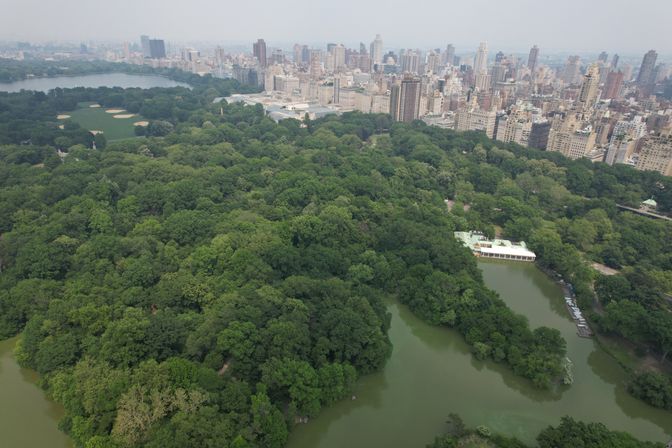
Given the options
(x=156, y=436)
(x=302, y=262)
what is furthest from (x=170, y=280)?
(x=156, y=436)

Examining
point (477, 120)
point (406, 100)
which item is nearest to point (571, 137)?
point (477, 120)

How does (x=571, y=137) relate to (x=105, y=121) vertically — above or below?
above

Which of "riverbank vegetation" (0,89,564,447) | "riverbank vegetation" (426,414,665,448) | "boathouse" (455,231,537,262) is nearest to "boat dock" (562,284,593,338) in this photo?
"boathouse" (455,231,537,262)

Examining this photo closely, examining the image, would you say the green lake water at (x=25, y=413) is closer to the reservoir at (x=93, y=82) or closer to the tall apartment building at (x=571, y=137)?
the tall apartment building at (x=571, y=137)

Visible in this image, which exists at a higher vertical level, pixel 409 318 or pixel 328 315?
pixel 328 315

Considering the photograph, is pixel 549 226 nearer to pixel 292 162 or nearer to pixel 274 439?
pixel 292 162

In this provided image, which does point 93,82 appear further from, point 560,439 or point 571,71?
point 571,71

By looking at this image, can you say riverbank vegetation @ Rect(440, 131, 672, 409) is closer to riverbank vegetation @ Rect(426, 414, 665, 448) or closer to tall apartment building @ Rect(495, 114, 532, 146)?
riverbank vegetation @ Rect(426, 414, 665, 448)
